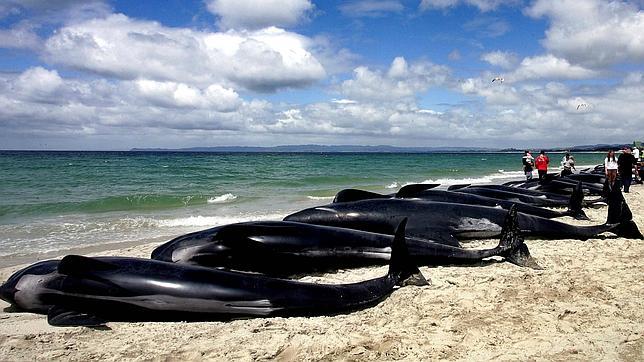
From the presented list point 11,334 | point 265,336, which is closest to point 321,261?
point 265,336

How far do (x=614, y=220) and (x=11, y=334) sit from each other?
10.3 meters

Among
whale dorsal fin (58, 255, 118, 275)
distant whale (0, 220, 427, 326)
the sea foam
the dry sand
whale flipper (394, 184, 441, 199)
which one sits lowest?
the sea foam

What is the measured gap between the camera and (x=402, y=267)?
260 inches

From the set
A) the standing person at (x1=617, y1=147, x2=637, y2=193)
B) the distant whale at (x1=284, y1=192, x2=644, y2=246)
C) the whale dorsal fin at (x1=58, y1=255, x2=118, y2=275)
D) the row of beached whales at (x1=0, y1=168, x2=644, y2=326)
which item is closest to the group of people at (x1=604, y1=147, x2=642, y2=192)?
the standing person at (x1=617, y1=147, x2=637, y2=193)

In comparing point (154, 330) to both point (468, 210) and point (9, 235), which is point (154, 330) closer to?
point (468, 210)

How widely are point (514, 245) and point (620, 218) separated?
359cm

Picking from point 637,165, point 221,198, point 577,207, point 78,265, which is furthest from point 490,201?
point 637,165

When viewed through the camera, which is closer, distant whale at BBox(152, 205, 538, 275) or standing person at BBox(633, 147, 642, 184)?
distant whale at BBox(152, 205, 538, 275)

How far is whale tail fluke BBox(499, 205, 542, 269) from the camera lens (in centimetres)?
770

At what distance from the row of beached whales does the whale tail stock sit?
20mm

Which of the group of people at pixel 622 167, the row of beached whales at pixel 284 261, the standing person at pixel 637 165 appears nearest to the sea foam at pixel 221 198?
the row of beached whales at pixel 284 261

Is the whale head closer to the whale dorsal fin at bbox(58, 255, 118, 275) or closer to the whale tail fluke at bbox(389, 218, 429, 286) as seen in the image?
the whale dorsal fin at bbox(58, 255, 118, 275)

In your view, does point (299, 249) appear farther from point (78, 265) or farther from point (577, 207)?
point (577, 207)

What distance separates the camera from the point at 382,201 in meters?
9.91
